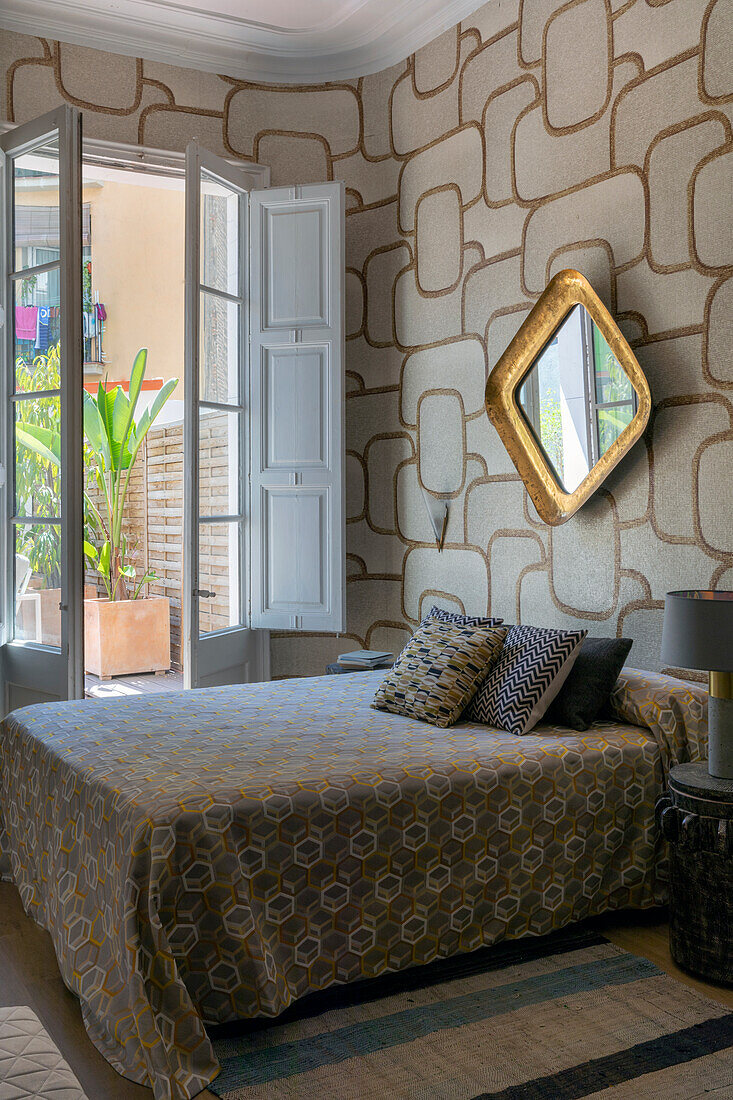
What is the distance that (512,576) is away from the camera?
372 centimetres

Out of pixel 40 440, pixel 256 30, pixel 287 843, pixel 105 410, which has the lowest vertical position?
pixel 287 843

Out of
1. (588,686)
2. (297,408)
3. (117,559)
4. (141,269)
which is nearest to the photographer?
(588,686)

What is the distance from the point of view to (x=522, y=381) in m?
3.61

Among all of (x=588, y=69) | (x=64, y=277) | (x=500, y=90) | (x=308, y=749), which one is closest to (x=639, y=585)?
(x=308, y=749)

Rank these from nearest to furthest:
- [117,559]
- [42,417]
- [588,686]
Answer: [588,686], [42,417], [117,559]

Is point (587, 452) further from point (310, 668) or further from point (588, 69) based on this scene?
point (310, 668)

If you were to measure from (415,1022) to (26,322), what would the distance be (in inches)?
123

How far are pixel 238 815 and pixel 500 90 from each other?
10.1 ft

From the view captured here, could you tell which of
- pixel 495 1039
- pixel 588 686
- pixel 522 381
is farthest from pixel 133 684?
pixel 495 1039

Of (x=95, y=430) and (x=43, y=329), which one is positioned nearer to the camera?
(x=43, y=329)

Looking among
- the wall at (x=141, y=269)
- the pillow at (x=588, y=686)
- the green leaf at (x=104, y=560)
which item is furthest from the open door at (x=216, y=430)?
the wall at (x=141, y=269)

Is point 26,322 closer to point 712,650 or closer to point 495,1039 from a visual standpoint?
point 712,650

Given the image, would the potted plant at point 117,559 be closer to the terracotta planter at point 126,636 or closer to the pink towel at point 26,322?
the terracotta planter at point 126,636

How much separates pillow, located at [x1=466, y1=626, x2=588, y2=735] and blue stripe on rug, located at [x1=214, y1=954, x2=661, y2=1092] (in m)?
0.68
